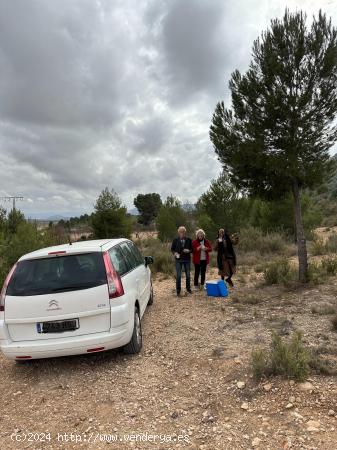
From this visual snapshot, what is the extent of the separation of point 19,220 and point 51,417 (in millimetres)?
18217

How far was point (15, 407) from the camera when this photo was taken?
170 inches

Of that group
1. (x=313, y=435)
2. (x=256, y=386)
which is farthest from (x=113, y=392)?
(x=313, y=435)

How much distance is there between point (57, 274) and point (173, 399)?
2.32m

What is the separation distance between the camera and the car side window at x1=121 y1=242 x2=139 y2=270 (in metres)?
6.56

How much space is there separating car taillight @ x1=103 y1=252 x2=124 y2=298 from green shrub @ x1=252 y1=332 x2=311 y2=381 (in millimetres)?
1988

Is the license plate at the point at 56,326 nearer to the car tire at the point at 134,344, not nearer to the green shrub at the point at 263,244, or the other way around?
the car tire at the point at 134,344

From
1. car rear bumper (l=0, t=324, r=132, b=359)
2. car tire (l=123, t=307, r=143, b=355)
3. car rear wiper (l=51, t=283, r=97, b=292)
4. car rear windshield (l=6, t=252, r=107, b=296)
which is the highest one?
car rear windshield (l=6, t=252, r=107, b=296)

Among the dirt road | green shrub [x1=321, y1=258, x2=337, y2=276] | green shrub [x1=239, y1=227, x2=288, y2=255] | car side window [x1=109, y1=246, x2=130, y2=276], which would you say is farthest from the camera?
green shrub [x1=239, y1=227, x2=288, y2=255]

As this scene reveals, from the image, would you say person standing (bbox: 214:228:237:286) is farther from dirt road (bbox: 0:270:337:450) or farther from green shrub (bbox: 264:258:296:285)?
dirt road (bbox: 0:270:337:450)

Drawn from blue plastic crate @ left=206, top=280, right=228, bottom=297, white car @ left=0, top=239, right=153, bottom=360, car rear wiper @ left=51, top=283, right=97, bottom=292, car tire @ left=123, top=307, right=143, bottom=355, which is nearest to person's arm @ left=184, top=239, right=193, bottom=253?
blue plastic crate @ left=206, top=280, right=228, bottom=297

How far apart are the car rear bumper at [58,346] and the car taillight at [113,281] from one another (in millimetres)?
514

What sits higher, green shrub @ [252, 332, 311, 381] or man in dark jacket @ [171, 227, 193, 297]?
man in dark jacket @ [171, 227, 193, 297]

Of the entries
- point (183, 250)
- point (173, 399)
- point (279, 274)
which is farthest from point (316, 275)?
point (173, 399)

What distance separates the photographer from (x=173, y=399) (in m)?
4.13
